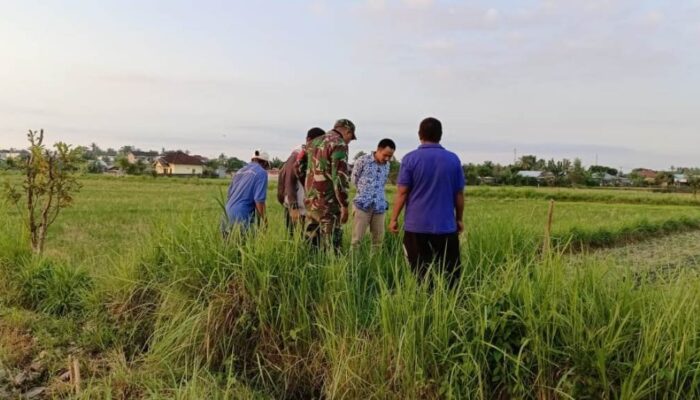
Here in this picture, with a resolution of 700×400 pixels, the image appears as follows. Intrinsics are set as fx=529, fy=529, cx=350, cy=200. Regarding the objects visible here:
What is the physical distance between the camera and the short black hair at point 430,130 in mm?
4328

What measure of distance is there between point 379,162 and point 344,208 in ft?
4.61

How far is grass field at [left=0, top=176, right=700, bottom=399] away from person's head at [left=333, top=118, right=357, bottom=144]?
1109 millimetres

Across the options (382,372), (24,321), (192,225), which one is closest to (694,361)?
(382,372)

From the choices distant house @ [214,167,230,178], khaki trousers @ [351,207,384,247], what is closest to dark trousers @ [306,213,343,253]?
khaki trousers @ [351,207,384,247]

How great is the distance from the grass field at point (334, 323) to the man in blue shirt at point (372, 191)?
23.6 inches

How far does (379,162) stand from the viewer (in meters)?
6.03

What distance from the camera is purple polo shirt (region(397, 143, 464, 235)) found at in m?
4.23

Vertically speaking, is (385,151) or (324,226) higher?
(385,151)

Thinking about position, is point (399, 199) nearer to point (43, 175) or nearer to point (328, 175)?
point (328, 175)

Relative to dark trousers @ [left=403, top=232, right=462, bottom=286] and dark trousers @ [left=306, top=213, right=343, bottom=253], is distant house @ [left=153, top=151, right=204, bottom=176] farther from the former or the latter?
dark trousers @ [left=403, top=232, right=462, bottom=286]

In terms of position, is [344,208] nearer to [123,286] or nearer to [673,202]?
[123,286]

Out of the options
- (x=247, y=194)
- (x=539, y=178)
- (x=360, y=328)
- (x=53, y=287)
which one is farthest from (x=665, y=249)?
(x=539, y=178)

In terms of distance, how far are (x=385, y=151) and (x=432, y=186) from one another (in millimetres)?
1820

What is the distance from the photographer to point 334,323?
3.36 metres
